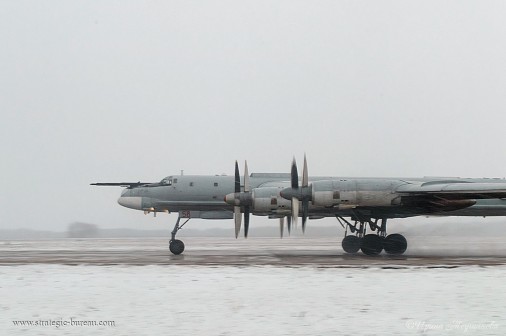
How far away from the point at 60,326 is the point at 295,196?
15.5 meters

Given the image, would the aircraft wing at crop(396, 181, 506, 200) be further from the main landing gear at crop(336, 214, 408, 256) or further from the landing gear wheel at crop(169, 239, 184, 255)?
the landing gear wheel at crop(169, 239, 184, 255)

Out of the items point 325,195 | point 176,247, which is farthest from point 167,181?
point 325,195

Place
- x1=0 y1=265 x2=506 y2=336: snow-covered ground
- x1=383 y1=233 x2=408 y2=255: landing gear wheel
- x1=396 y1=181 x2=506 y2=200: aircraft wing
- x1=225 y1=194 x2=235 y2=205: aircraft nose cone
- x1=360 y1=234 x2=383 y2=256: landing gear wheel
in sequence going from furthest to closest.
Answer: x1=383 y1=233 x2=408 y2=255: landing gear wheel → x1=360 y1=234 x2=383 y2=256: landing gear wheel → x1=225 y1=194 x2=235 y2=205: aircraft nose cone → x1=396 y1=181 x2=506 y2=200: aircraft wing → x1=0 y1=265 x2=506 y2=336: snow-covered ground

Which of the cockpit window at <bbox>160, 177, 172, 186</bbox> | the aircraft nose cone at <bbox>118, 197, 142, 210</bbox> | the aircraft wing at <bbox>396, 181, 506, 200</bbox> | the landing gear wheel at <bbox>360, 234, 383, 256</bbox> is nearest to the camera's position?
the aircraft wing at <bbox>396, 181, 506, 200</bbox>

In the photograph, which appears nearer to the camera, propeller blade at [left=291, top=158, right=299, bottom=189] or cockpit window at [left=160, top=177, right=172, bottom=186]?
propeller blade at [left=291, top=158, right=299, bottom=189]

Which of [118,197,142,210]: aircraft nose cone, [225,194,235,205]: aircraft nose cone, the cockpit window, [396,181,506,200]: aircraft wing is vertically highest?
the cockpit window

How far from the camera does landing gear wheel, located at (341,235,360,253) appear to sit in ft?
95.2

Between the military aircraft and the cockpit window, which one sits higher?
the cockpit window

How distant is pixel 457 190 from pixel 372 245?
4899 mm

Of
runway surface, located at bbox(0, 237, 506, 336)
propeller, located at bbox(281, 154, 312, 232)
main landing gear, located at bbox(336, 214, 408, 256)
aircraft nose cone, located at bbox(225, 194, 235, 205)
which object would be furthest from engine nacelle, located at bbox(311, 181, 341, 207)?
runway surface, located at bbox(0, 237, 506, 336)

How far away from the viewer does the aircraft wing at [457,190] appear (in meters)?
24.4

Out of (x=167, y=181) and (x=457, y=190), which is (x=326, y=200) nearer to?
(x=457, y=190)

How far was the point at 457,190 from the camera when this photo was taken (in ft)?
80.3

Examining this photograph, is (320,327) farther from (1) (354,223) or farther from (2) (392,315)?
(1) (354,223)
